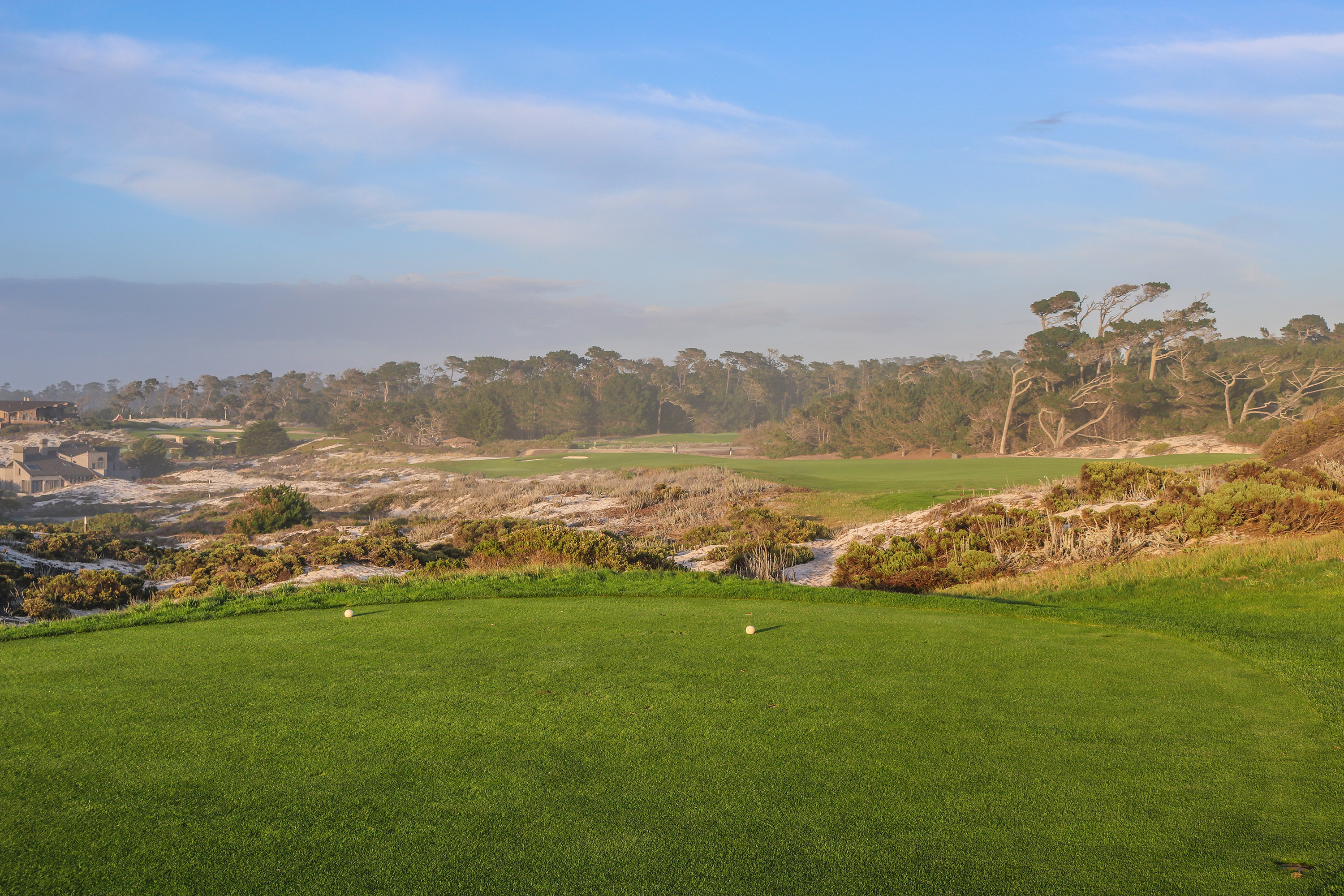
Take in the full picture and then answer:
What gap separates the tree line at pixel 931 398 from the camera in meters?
54.7

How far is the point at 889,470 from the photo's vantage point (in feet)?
138

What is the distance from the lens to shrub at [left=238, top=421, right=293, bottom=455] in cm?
7738

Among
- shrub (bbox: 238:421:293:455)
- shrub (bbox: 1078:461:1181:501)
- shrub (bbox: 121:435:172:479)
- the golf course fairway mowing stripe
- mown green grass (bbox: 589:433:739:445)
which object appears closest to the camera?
the golf course fairway mowing stripe

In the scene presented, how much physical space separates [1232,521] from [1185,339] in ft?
163

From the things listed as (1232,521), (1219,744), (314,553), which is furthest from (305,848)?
(314,553)

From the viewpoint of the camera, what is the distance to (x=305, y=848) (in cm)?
338

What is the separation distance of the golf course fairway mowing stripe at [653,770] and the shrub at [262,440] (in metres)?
77.7

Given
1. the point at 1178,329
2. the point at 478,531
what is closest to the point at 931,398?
the point at 1178,329

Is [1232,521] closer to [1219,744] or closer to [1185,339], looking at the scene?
[1219,744]

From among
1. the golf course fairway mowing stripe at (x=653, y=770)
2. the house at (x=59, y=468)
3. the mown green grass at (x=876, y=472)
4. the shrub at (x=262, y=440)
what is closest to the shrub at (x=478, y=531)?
the mown green grass at (x=876, y=472)

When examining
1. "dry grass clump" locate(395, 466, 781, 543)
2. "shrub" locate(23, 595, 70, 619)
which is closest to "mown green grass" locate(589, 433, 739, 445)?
"dry grass clump" locate(395, 466, 781, 543)

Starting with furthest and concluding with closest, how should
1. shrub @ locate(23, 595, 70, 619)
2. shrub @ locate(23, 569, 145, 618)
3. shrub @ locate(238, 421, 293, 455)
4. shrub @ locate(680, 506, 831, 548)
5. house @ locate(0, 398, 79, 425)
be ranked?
1. house @ locate(0, 398, 79, 425)
2. shrub @ locate(238, 421, 293, 455)
3. shrub @ locate(680, 506, 831, 548)
4. shrub @ locate(23, 569, 145, 618)
5. shrub @ locate(23, 595, 70, 619)

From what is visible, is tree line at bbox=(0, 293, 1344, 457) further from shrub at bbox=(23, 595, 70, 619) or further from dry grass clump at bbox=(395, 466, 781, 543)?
shrub at bbox=(23, 595, 70, 619)

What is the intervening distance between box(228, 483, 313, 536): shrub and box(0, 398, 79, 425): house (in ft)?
215
